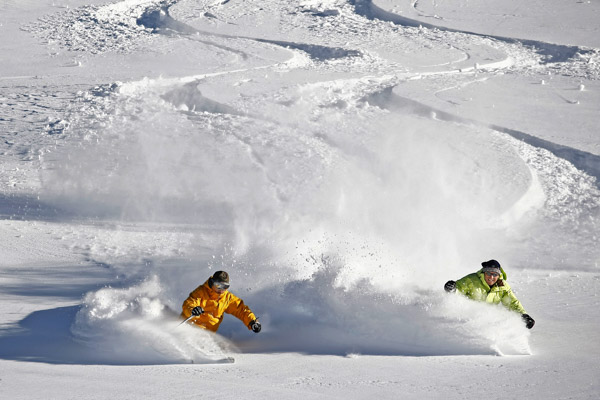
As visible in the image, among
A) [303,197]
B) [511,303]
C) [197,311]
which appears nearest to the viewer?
[197,311]

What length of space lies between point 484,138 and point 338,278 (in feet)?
22.6

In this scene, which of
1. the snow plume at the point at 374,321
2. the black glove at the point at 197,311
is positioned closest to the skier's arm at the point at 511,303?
the snow plume at the point at 374,321

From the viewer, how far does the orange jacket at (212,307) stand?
6.75 m

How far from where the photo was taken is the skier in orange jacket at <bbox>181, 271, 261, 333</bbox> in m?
6.58

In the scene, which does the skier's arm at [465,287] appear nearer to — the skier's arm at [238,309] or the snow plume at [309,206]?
the snow plume at [309,206]

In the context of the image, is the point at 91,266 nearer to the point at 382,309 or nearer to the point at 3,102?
the point at 382,309

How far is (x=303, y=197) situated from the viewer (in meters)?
11.2

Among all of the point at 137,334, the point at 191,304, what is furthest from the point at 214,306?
the point at 137,334

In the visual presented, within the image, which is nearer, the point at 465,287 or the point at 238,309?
the point at 238,309

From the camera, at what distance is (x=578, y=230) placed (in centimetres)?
1036

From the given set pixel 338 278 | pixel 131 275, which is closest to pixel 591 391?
pixel 338 278

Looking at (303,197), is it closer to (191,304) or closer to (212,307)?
(212,307)

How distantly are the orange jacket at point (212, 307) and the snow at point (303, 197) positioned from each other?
0.66 feet

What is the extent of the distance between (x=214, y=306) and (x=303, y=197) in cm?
458
